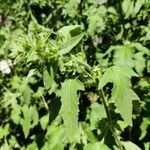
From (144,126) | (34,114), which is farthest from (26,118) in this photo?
(144,126)

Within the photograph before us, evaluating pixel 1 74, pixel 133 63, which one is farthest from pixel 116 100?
pixel 1 74

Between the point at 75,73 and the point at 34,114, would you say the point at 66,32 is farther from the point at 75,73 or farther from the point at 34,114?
the point at 34,114

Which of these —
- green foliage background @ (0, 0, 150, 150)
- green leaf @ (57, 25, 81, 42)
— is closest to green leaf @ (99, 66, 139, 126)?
green foliage background @ (0, 0, 150, 150)

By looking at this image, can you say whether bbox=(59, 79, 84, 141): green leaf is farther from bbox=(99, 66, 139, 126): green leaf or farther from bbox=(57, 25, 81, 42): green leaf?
bbox=(57, 25, 81, 42): green leaf

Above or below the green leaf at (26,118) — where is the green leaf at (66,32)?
above

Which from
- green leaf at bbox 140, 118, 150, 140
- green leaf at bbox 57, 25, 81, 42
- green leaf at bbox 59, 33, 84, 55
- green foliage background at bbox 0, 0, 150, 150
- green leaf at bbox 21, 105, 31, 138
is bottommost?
green leaf at bbox 140, 118, 150, 140

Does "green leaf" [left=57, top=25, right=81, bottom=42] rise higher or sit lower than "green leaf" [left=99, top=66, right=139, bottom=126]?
higher

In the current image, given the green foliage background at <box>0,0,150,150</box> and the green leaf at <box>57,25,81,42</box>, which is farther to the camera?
the green leaf at <box>57,25,81,42</box>

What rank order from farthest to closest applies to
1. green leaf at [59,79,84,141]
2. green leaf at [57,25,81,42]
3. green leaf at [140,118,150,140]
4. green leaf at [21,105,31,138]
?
green leaf at [21,105,31,138] < green leaf at [140,118,150,140] < green leaf at [57,25,81,42] < green leaf at [59,79,84,141]

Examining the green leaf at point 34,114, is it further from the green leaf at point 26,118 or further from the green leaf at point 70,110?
the green leaf at point 70,110

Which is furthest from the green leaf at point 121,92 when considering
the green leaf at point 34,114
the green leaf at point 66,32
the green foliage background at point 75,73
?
the green leaf at point 34,114
